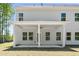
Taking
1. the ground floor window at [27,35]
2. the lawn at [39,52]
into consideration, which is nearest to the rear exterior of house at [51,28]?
the ground floor window at [27,35]

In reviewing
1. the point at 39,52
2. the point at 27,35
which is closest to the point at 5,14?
the point at 27,35

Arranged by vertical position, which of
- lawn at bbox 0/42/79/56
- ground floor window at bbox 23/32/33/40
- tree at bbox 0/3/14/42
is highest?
tree at bbox 0/3/14/42

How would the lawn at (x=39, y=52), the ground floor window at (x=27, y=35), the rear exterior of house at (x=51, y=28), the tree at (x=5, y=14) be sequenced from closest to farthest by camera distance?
the lawn at (x=39, y=52), the rear exterior of house at (x=51, y=28), the ground floor window at (x=27, y=35), the tree at (x=5, y=14)

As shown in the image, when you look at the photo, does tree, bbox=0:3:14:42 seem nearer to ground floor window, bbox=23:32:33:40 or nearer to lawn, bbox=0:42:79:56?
ground floor window, bbox=23:32:33:40

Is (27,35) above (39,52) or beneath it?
above

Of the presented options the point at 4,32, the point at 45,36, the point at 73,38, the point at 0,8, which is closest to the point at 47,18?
the point at 45,36

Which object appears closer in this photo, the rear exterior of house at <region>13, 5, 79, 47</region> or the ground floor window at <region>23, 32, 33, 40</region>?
the rear exterior of house at <region>13, 5, 79, 47</region>

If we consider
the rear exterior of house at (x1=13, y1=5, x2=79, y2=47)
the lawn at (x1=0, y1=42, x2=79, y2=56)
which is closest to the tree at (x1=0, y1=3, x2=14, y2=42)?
the rear exterior of house at (x1=13, y1=5, x2=79, y2=47)

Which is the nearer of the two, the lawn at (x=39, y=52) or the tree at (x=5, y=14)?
the lawn at (x=39, y=52)

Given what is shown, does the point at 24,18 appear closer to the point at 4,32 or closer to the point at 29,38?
the point at 29,38

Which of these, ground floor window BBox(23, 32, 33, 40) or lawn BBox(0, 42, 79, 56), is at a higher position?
ground floor window BBox(23, 32, 33, 40)

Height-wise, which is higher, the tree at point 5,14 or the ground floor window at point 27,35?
the tree at point 5,14

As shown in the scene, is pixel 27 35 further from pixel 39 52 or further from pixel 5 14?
pixel 5 14

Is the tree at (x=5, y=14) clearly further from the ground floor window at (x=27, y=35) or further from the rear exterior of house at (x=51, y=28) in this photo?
the ground floor window at (x=27, y=35)
